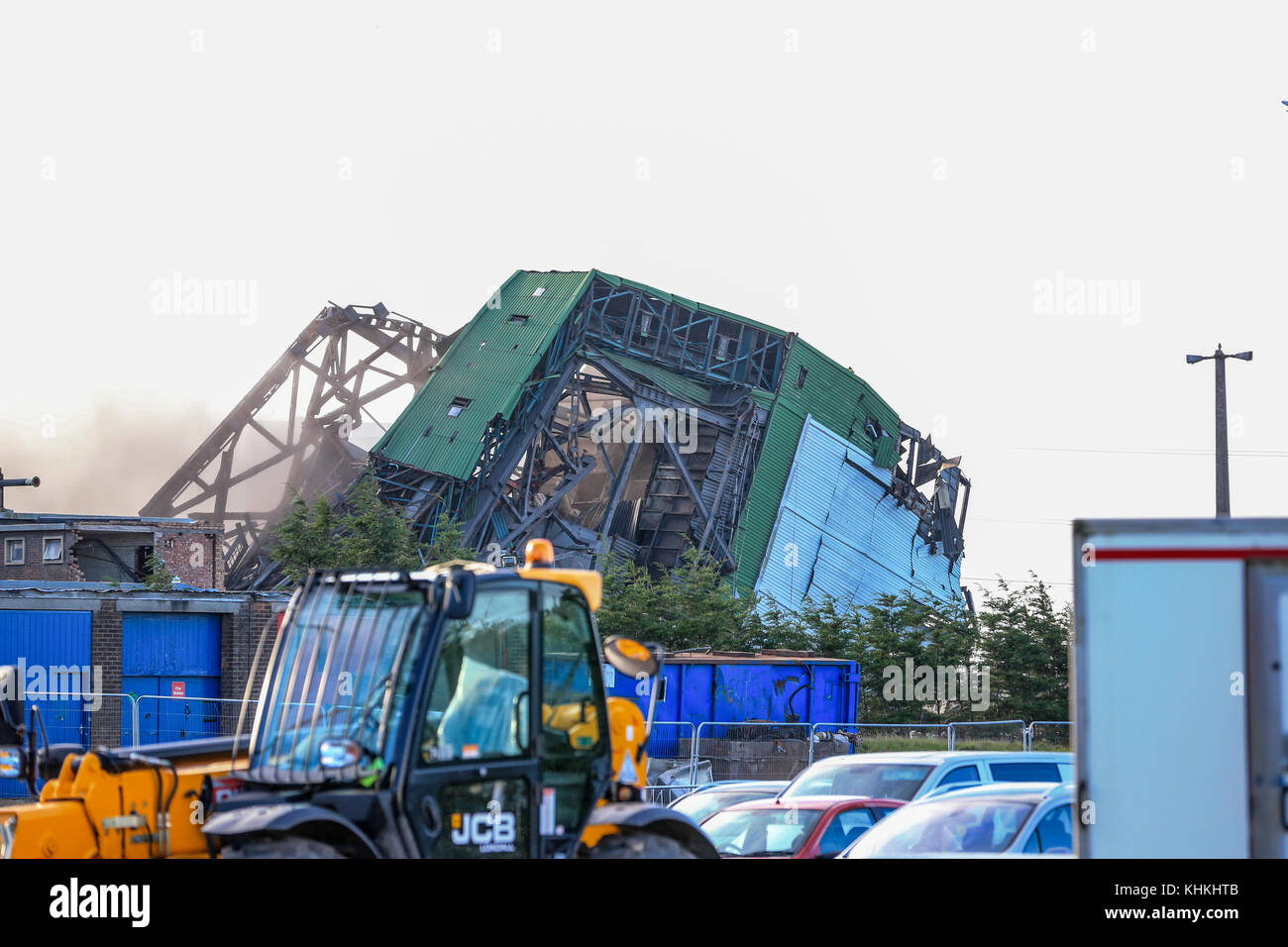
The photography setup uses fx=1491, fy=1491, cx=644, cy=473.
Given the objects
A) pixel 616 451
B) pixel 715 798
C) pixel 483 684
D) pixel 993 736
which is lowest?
pixel 993 736

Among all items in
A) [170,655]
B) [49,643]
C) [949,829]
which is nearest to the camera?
[949,829]

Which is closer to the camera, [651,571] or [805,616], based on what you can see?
[805,616]

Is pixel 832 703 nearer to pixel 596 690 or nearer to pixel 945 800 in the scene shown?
pixel 945 800

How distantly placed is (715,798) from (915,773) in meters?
2.07

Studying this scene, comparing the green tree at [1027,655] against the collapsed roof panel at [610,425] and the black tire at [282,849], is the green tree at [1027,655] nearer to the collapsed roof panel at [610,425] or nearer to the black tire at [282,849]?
the collapsed roof panel at [610,425]

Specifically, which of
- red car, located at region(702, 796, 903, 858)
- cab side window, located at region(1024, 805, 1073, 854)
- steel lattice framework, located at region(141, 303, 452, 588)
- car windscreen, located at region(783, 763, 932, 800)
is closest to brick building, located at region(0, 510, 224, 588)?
steel lattice framework, located at region(141, 303, 452, 588)

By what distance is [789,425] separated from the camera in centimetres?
4575

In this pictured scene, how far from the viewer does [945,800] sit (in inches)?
427

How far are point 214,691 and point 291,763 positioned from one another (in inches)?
945

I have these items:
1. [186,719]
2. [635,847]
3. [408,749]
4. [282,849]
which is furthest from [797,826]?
[186,719]

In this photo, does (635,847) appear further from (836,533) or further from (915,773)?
(836,533)

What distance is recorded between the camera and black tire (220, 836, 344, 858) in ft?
22.4
